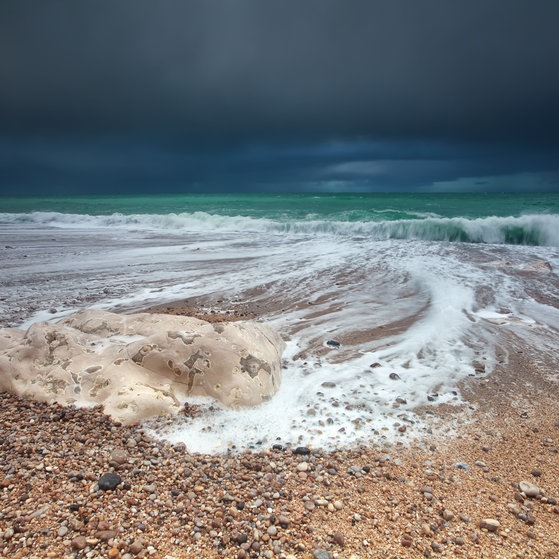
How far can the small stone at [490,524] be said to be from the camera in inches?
84.6

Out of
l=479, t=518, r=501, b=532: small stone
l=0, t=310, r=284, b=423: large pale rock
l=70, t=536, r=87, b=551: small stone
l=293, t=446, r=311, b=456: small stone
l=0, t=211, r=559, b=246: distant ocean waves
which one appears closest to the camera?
l=70, t=536, r=87, b=551: small stone

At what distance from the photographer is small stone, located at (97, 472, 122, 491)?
7.45 feet

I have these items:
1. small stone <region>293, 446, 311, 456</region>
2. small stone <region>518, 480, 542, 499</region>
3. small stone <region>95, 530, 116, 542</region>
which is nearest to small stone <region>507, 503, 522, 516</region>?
small stone <region>518, 480, 542, 499</region>

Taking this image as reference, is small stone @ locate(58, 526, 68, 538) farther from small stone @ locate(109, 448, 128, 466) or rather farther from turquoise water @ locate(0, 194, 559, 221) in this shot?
turquoise water @ locate(0, 194, 559, 221)

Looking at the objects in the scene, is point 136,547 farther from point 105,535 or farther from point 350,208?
point 350,208

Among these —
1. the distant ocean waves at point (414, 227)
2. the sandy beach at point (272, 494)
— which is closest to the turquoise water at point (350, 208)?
the distant ocean waves at point (414, 227)

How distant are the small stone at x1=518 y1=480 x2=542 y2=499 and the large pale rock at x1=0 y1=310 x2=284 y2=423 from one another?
6.31ft

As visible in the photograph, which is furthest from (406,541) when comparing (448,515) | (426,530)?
(448,515)

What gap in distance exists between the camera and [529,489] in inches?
96.7

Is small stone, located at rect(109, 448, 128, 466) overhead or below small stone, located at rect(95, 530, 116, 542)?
below

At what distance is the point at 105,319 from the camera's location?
14.8 feet

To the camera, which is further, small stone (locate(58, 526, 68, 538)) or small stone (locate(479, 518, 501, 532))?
small stone (locate(479, 518, 501, 532))

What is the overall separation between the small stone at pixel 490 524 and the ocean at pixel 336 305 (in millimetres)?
848

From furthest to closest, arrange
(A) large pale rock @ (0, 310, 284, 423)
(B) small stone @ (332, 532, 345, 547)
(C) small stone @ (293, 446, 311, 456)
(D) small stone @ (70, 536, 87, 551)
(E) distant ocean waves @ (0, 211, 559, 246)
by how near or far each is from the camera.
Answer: (E) distant ocean waves @ (0, 211, 559, 246) → (A) large pale rock @ (0, 310, 284, 423) → (C) small stone @ (293, 446, 311, 456) → (B) small stone @ (332, 532, 345, 547) → (D) small stone @ (70, 536, 87, 551)
